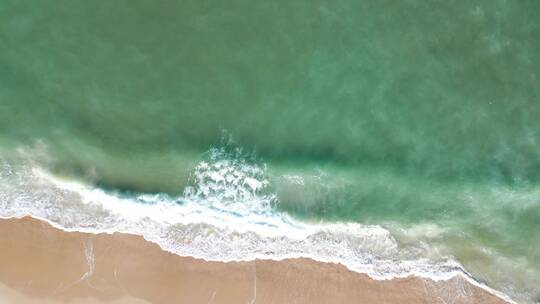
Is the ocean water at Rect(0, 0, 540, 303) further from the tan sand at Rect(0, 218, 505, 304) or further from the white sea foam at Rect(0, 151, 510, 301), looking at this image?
the tan sand at Rect(0, 218, 505, 304)

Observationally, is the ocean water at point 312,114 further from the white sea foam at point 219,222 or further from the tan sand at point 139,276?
the tan sand at point 139,276

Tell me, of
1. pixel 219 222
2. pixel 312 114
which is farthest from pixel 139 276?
pixel 312 114

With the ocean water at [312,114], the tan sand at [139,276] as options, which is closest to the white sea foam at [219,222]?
the ocean water at [312,114]

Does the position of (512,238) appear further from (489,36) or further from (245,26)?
(245,26)

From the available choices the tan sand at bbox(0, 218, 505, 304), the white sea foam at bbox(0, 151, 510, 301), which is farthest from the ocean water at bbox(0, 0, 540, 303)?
the tan sand at bbox(0, 218, 505, 304)

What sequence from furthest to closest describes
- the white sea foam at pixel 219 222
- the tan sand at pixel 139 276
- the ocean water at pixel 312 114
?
the ocean water at pixel 312 114 → the white sea foam at pixel 219 222 → the tan sand at pixel 139 276

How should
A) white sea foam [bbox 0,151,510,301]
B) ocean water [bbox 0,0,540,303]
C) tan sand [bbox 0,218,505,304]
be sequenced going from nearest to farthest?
tan sand [bbox 0,218,505,304] → white sea foam [bbox 0,151,510,301] → ocean water [bbox 0,0,540,303]
